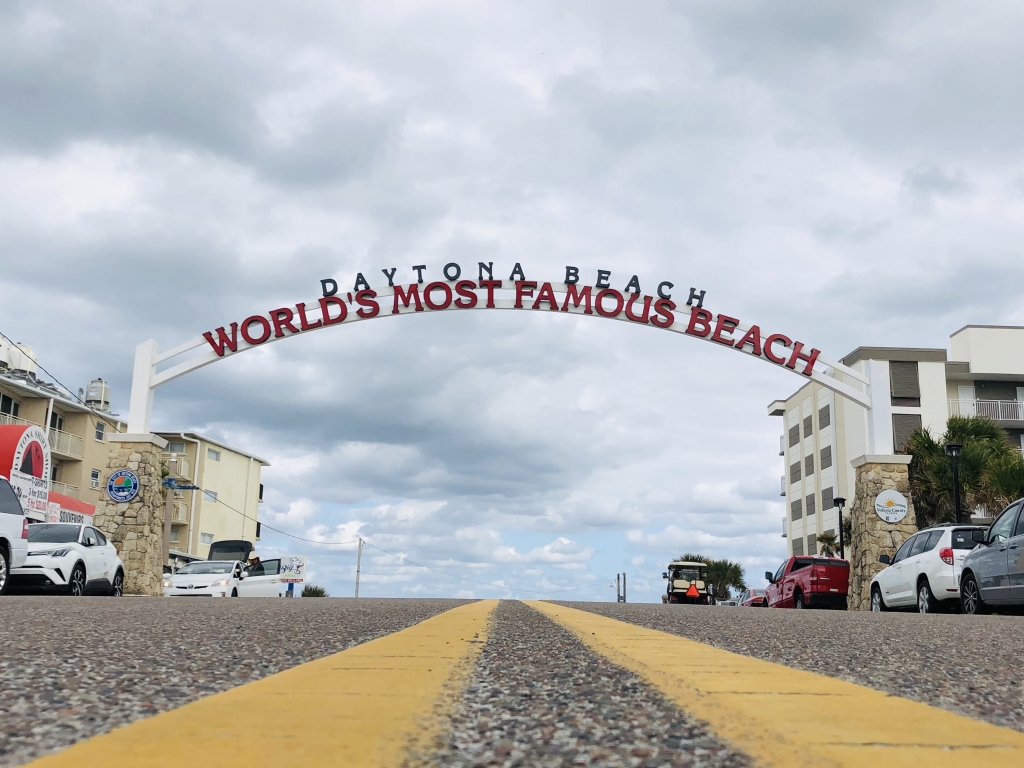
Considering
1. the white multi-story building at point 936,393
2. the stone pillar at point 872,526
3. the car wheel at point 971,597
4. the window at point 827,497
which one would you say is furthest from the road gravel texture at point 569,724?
the window at point 827,497

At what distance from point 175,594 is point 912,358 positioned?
43551mm

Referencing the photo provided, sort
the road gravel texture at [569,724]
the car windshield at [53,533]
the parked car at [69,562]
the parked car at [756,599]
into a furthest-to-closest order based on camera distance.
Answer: the parked car at [756,599], the car windshield at [53,533], the parked car at [69,562], the road gravel texture at [569,724]

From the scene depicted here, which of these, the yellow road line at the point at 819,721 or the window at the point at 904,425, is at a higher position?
the window at the point at 904,425

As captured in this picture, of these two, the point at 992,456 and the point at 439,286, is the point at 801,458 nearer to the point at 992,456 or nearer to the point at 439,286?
the point at 992,456

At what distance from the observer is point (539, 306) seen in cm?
2659

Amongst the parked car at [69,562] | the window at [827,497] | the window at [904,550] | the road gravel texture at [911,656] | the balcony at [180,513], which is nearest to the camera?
the road gravel texture at [911,656]

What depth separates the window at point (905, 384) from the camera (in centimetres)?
5384

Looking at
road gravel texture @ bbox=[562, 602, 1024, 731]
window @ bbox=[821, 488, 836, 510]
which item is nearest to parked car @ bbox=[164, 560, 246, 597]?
road gravel texture @ bbox=[562, 602, 1024, 731]

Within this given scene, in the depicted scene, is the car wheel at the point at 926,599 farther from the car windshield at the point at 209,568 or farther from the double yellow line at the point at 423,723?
the car windshield at the point at 209,568

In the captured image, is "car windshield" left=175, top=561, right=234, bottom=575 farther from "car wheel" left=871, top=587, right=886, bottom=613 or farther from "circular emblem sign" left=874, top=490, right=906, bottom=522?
"circular emblem sign" left=874, top=490, right=906, bottom=522

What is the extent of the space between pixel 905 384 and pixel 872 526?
32.1 meters

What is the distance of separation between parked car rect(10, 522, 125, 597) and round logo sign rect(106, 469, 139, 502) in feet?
18.3

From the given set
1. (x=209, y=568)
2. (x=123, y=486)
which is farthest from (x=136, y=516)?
(x=209, y=568)

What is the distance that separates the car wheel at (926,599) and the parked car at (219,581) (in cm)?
1665
